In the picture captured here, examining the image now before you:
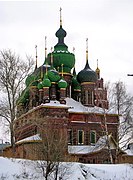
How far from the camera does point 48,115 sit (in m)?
42.0

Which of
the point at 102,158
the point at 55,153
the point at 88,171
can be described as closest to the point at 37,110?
the point at 102,158

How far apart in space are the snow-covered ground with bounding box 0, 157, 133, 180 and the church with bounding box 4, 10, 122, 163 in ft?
31.4

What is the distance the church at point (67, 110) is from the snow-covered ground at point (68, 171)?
9583 mm

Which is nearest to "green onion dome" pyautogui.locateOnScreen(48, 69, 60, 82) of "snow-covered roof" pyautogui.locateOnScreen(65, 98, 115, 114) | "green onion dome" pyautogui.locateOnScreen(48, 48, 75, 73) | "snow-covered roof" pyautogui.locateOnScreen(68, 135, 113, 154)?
"snow-covered roof" pyautogui.locateOnScreen(65, 98, 115, 114)

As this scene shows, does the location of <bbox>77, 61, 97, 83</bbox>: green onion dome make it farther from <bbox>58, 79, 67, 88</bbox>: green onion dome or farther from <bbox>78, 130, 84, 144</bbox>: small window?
<bbox>78, 130, 84, 144</bbox>: small window

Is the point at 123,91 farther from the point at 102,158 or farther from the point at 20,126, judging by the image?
the point at 20,126

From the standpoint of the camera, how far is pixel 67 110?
43000mm

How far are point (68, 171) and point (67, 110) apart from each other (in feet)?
51.5

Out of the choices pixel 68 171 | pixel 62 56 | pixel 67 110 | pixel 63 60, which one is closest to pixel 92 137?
pixel 67 110

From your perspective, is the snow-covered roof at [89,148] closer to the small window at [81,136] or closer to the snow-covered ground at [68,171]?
the small window at [81,136]

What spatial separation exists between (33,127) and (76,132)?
406cm

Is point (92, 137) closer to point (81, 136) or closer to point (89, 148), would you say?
point (81, 136)

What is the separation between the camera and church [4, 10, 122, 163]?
4166 cm

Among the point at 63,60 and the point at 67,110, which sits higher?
the point at 63,60
